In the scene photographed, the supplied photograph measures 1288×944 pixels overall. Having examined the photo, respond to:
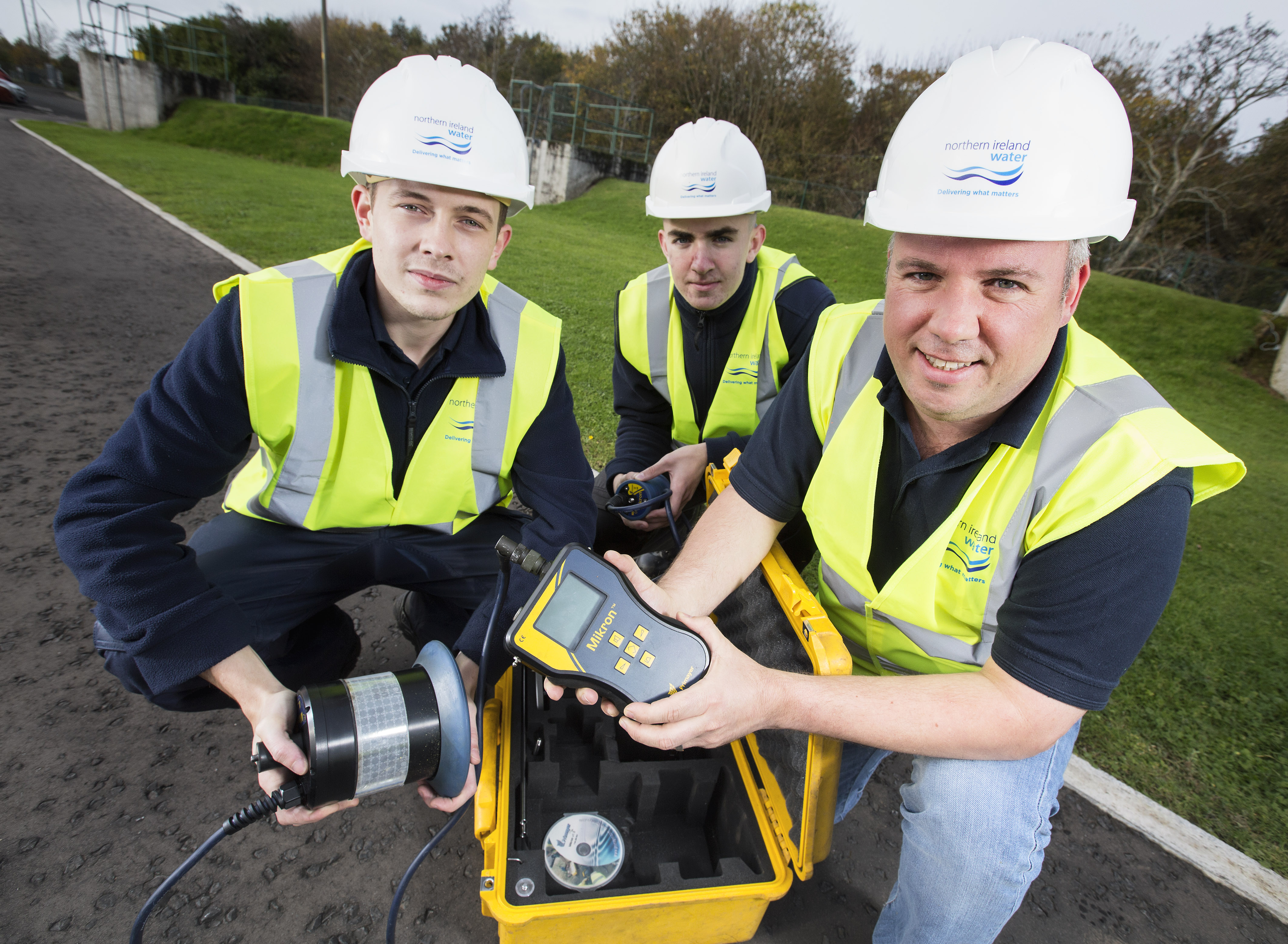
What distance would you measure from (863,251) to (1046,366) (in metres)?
12.2

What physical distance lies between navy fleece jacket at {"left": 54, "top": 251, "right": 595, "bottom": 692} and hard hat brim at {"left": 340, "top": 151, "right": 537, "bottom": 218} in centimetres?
24

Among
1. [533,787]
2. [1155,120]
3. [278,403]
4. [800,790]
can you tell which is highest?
[1155,120]

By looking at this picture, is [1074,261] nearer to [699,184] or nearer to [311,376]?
[699,184]

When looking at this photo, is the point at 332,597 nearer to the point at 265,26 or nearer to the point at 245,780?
the point at 245,780

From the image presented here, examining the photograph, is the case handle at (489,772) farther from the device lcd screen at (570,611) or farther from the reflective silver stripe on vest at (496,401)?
the reflective silver stripe on vest at (496,401)

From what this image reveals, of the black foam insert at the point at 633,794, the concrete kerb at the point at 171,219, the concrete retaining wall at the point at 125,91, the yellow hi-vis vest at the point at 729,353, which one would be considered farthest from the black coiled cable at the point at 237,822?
the concrete retaining wall at the point at 125,91

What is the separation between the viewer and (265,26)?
31.7 m

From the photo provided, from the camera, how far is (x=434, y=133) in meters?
1.66

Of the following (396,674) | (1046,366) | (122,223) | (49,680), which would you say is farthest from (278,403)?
(122,223)

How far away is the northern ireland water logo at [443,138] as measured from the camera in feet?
5.41

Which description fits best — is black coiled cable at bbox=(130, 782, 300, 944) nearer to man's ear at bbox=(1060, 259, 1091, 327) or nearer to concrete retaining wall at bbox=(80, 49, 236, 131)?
man's ear at bbox=(1060, 259, 1091, 327)

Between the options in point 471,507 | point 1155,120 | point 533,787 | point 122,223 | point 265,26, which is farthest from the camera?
point 265,26

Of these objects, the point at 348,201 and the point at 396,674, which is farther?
the point at 348,201

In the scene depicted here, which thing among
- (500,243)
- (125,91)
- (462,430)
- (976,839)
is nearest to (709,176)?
(500,243)
